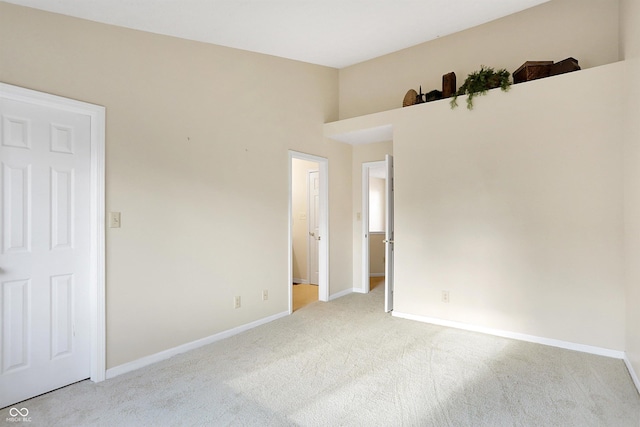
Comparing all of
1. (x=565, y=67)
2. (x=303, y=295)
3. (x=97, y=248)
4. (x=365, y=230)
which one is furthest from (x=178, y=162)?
(x=565, y=67)

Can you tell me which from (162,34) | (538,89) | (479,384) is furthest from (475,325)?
(162,34)

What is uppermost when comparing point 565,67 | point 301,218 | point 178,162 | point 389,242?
point 565,67

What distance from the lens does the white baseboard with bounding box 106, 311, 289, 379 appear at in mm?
2625

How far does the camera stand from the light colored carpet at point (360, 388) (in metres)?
2.06

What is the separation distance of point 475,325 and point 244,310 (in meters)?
2.47

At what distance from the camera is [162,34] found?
9.49ft

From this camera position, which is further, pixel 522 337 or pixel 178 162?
pixel 522 337

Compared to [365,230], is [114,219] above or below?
above

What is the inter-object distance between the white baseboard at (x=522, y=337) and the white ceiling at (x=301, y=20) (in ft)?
10.7

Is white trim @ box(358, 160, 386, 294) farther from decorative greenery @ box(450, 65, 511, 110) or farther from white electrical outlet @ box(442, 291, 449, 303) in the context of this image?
decorative greenery @ box(450, 65, 511, 110)

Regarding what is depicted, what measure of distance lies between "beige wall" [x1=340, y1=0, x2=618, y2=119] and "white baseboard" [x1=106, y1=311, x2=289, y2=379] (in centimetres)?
325

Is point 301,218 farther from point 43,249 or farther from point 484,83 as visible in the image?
point 43,249

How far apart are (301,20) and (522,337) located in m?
3.72

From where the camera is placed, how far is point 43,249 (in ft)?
7.61
